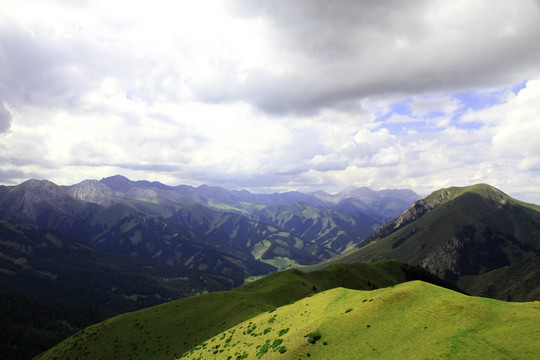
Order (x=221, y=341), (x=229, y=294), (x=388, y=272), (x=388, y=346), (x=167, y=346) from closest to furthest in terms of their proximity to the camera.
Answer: (x=388, y=346)
(x=221, y=341)
(x=167, y=346)
(x=229, y=294)
(x=388, y=272)

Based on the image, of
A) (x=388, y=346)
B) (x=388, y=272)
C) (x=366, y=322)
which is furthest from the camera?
(x=388, y=272)

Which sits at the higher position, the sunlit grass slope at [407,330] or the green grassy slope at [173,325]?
the sunlit grass slope at [407,330]

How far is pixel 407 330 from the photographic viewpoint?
31.2 meters

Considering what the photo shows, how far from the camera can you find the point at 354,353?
29891mm

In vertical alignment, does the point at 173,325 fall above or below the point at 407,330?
below

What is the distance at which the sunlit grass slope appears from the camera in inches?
1013

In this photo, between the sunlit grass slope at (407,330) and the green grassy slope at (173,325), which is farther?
the green grassy slope at (173,325)

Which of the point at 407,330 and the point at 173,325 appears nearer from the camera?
the point at 407,330

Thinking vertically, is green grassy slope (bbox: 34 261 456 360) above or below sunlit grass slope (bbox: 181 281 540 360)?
below

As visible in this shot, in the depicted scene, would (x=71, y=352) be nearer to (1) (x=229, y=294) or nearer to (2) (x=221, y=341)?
(1) (x=229, y=294)

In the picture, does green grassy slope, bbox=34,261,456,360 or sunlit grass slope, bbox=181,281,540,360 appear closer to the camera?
sunlit grass slope, bbox=181,281,540,360

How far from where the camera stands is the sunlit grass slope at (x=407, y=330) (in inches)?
1013

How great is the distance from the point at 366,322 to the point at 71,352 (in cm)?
10071

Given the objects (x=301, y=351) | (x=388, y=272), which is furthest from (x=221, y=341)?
(x=388, y=272)
